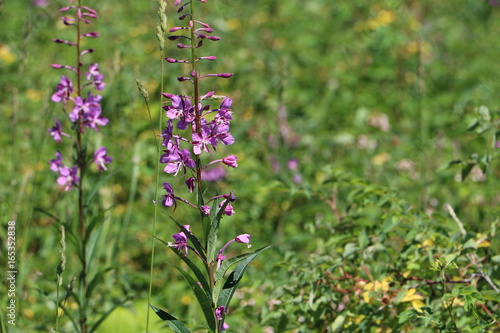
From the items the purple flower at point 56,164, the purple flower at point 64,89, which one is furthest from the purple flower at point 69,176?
the purple flower at point 64,89

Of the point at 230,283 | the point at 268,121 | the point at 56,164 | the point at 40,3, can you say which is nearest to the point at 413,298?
the point at 230,283

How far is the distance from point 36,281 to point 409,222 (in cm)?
205

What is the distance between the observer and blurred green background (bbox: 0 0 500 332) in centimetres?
345

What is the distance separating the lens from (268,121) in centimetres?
508

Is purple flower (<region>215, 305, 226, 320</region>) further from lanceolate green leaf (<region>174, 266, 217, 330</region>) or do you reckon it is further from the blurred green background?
the blurred green background

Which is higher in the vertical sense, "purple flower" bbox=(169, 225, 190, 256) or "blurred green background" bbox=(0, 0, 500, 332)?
"blurred green background" bbox=(0, 0, 500, 332)

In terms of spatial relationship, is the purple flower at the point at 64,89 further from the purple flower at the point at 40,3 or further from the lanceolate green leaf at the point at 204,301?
the purple flower at the point at 40,3

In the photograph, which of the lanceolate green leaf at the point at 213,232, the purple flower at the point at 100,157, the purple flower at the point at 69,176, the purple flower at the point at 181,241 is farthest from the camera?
the purple flower at the point at 100,157

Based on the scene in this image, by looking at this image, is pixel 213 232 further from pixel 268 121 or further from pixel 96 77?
pixel 268 121

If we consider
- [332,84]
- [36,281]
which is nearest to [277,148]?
[36,281]

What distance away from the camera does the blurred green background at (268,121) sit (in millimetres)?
3453

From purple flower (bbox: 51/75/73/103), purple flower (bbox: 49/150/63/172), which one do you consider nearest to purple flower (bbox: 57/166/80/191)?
purple flower (bbox: 49/150/63/172)

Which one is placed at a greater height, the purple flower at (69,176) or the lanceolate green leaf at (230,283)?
the purple flower at (69,176)

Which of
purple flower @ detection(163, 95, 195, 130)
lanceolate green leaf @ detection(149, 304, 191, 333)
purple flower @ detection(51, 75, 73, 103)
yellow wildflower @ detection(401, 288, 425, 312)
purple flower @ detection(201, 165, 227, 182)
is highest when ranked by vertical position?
purple flower @ detection(51, 75, 73, 103)
